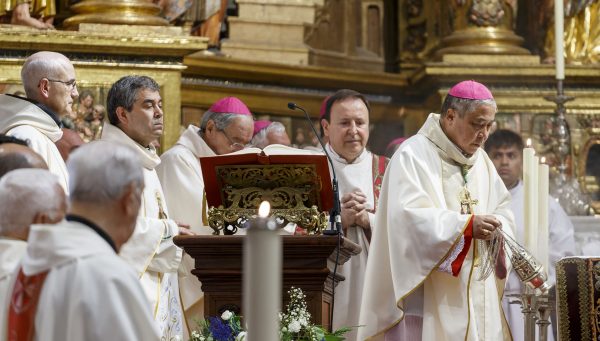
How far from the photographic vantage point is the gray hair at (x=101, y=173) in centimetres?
346

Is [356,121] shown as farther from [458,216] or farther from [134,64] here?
[134,64]

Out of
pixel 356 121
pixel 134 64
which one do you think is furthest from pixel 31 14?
pixel 356 121

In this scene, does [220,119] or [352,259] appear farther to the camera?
[220,119]

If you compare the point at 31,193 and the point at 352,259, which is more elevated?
the point at 31,193

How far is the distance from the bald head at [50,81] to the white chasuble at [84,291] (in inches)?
112

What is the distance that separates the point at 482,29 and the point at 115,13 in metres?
2.92

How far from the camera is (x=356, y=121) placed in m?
7.41

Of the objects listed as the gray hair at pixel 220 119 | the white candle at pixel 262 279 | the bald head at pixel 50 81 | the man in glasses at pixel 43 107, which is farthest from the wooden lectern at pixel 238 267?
the white candle at pixel 262 279

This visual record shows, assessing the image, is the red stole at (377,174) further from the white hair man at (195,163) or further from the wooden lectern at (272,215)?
Result: the wooden lectern at (272,215)

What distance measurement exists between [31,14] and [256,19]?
2040mm

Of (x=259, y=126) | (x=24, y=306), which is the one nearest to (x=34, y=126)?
(x=24, y=306)

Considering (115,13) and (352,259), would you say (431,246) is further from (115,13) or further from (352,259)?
(115,13)

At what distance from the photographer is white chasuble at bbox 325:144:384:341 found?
7129mm

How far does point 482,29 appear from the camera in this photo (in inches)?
417
